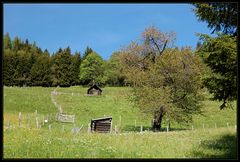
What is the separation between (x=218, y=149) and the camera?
1409 centimetres

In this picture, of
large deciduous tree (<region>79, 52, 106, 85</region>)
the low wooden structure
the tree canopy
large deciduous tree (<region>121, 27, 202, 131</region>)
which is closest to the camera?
the tree canopy

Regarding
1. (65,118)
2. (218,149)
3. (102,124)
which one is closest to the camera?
(218,149)

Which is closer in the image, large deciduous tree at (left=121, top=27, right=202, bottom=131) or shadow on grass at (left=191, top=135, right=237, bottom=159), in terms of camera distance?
shadow on grass at (left=191, top=135, right=237, bottom=159)

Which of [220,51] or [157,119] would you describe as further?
[157,119]

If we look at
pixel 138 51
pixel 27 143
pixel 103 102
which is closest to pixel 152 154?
pixel 27 143

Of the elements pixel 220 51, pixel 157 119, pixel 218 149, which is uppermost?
pixel 220 51

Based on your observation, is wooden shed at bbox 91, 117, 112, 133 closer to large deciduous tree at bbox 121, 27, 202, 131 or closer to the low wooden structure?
large deciduous tree at bbox 121, 27, 202, 131

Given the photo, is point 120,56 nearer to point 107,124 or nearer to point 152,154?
point 107,124

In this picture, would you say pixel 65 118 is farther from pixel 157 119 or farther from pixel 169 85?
pixel 169 85

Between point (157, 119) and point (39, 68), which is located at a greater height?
point (39, 68)

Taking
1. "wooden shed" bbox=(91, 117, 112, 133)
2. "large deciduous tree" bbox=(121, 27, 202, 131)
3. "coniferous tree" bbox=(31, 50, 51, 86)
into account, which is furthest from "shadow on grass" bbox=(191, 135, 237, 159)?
"coniferous tree" bbox=(31, 50, 51, 86)

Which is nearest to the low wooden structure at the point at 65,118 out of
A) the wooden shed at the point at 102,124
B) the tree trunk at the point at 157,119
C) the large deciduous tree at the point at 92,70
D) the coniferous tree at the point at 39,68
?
the coniferous tree at the point at 39,68

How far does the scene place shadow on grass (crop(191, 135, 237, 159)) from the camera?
42.2 ft

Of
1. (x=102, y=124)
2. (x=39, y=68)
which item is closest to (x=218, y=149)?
(x=102, y=124)
